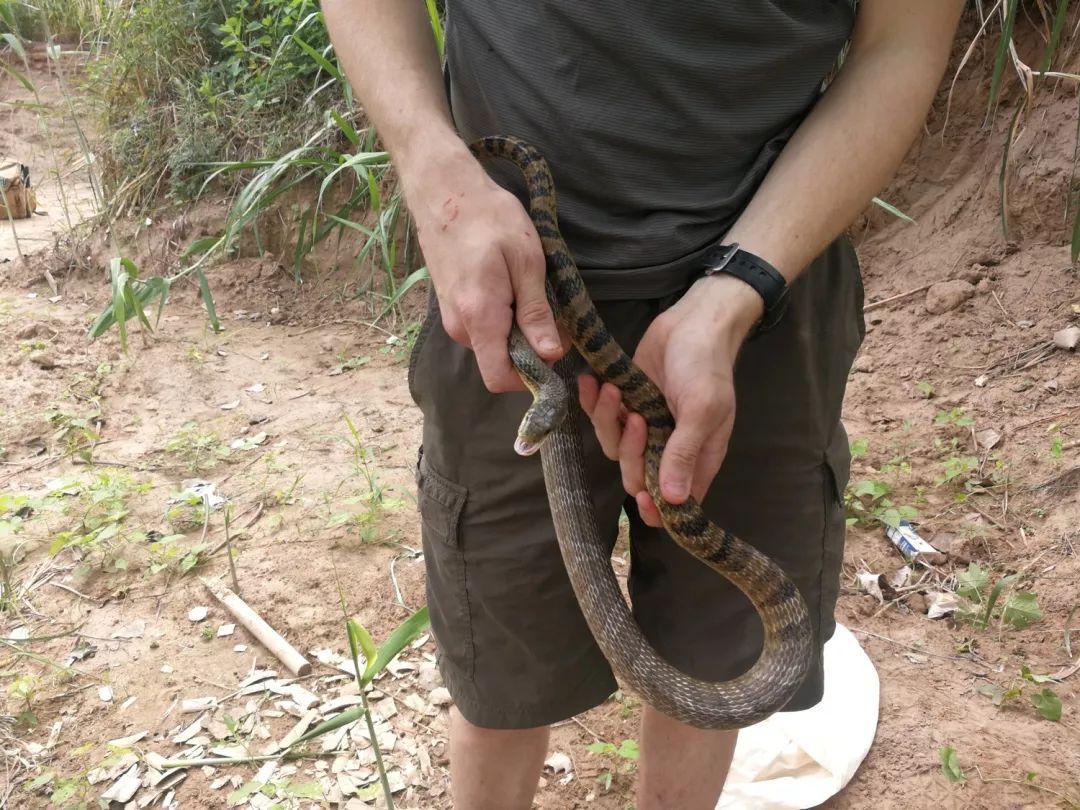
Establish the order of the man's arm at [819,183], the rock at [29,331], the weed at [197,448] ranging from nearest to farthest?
the man's arm at [819,183]
the weed at [197,448]
the rock at [29,331]

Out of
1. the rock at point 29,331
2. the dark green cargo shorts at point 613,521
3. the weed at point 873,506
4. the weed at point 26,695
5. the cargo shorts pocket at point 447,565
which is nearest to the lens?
the dark green cargo shorts at point 613,521

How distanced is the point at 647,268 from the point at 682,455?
0.42 metres

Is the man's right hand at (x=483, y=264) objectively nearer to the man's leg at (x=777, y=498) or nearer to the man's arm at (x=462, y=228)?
the man's arm at (x=462, y=228)

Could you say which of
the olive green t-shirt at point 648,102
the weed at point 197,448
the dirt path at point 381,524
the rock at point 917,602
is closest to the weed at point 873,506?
the dirt path at point 381,524

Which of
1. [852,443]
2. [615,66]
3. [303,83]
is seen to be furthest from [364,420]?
[615,66]

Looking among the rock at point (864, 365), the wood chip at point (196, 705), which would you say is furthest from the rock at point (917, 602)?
the wood chip at point (196, 705)

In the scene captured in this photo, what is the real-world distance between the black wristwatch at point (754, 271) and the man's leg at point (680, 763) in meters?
1.09

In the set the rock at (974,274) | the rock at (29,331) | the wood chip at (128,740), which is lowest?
the wood chip at (128,740)

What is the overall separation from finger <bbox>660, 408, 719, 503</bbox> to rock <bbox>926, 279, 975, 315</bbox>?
3.82m

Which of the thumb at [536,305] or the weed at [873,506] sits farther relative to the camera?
the weed at [873,506]

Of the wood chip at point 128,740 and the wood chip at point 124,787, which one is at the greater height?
the wood chip at point 128,740

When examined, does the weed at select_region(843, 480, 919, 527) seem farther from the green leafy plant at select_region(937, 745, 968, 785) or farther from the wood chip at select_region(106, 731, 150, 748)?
the wood chip at select_region(106, 731, 150, 748)

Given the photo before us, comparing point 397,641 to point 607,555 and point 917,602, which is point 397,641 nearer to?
point 607,555

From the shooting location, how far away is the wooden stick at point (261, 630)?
3236 mm
